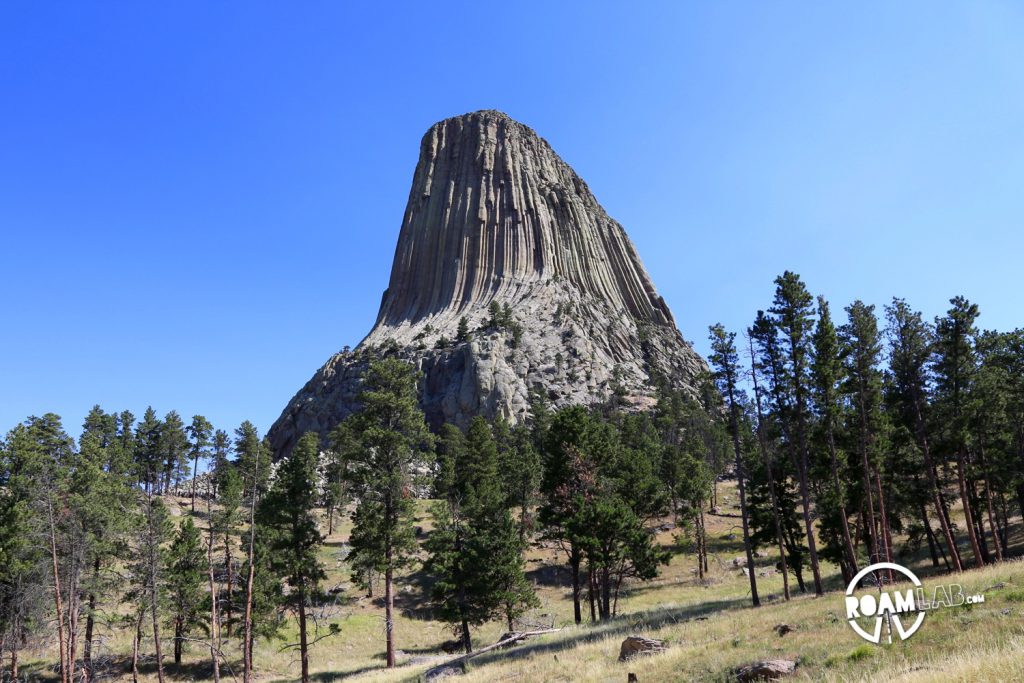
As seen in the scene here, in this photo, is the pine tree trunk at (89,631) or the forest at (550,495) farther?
the pine tree trunk at (89,631)

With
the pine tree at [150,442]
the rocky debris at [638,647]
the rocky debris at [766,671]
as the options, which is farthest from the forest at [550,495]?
the pine tree at [150,442]

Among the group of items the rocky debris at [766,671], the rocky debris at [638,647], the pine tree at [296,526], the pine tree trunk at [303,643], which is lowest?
the pine tree trunk at [303,643]

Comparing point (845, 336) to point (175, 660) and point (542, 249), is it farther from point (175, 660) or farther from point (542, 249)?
point (542, 249)

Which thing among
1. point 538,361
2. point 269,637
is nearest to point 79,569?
point 269,637

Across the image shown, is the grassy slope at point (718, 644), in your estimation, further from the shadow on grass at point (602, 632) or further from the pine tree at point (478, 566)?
the pine tree at point (478, 566)

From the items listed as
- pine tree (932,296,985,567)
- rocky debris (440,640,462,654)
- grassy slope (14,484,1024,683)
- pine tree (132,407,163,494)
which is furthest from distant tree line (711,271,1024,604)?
pine tree (132,407,163,494)

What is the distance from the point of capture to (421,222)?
19250 centimetres

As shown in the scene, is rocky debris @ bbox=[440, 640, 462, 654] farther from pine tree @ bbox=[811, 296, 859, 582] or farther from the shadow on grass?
pine tree @ bbox=[811, 296, 859, 582]

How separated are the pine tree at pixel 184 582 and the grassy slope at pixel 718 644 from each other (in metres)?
3.42

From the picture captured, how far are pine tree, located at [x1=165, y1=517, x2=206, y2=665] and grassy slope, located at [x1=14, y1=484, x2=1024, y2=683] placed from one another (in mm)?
3416

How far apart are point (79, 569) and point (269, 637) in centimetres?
1611

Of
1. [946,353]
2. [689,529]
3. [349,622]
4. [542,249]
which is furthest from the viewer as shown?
[542,249]

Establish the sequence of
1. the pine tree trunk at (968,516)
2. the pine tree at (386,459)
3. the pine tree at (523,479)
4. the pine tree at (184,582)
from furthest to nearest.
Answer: the pine tree at (523,479) → the pine tree at (184,582) → the pine tree at (386,459) → the pine tree trunk at (968,516)

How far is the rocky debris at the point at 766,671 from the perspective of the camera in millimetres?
13594
